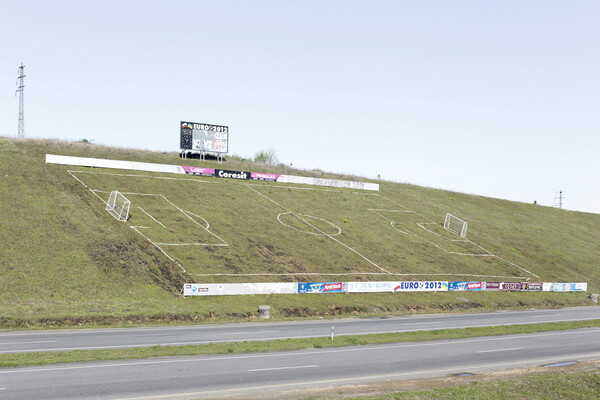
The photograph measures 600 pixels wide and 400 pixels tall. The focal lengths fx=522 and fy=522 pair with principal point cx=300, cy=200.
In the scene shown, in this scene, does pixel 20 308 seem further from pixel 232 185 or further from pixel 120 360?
pixel 232 185

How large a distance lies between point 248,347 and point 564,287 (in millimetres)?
62872

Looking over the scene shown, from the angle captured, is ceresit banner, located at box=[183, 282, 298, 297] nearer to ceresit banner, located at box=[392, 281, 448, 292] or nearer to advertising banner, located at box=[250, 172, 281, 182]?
ceresit banner, located at box=[392, 281, 448, 292]

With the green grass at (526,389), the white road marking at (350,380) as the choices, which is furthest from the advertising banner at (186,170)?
the green grass at (526,389)

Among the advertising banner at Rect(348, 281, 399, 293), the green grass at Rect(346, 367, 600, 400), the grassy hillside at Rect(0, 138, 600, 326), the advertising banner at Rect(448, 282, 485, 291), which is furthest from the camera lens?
the advertising banner at Rect(448, 282, 485, 291)

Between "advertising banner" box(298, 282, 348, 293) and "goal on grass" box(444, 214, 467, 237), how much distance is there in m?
45.0

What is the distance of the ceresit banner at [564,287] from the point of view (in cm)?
7594

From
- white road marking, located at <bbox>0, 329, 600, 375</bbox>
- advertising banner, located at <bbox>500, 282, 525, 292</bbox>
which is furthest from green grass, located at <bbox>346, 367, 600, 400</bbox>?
advertising banner, located at <bbox>500, 282, 525, 292</bbox>

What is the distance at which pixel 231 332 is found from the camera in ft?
132

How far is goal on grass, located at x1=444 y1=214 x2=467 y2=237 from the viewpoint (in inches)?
3834

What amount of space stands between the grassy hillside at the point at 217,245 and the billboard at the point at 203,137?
13.9 ft

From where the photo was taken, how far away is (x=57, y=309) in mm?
43031

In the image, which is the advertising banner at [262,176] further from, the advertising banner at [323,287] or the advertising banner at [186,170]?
the advertising banner at [323,287]

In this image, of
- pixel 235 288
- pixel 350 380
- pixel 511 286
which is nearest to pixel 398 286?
pixel 511 286

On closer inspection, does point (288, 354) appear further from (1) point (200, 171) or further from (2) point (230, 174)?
(2) point (230, 174)
